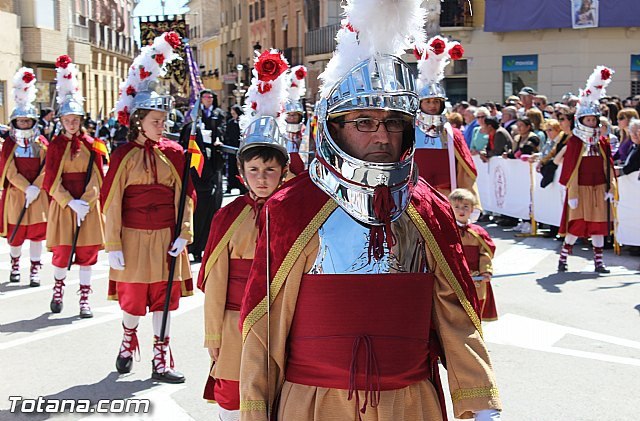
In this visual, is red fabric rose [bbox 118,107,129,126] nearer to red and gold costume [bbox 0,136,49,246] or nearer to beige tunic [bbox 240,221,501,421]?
beige tunic [bbox 240,221,501,421]

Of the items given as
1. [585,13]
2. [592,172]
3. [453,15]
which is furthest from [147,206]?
[453,15]

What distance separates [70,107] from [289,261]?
635 cm

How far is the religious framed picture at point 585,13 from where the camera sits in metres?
28.8

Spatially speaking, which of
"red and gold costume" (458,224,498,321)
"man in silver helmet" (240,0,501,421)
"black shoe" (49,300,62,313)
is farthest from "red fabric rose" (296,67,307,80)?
"man in silver helmet" (240,0,501,421)

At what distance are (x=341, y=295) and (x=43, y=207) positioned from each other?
8.38 meters

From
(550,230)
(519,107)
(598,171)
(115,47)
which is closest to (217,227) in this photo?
(598,171)

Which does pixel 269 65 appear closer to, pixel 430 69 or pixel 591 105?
pixel 430 69

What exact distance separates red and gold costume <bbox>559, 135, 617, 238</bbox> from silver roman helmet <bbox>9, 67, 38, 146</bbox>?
6358 mm

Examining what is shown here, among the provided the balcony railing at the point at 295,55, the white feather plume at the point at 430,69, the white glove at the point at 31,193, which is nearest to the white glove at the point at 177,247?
the white feather plume at the point at 430,69

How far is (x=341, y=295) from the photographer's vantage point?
3.06m

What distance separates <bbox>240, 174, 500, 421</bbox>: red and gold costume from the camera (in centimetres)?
307

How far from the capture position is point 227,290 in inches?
190

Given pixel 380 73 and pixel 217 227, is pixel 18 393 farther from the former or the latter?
pixel 380 73

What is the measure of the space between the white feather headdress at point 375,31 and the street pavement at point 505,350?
10.8 ft
